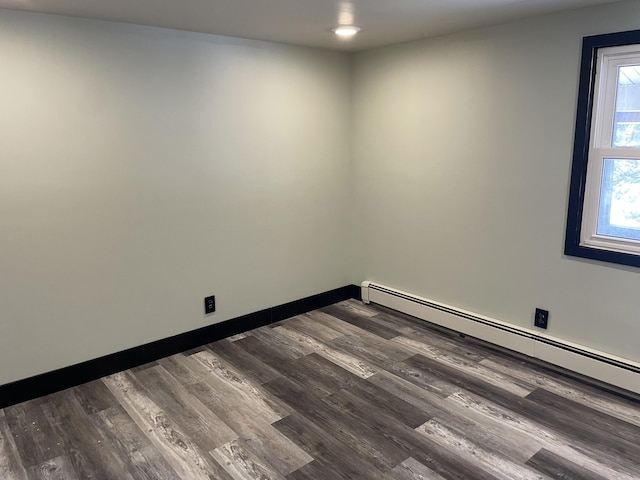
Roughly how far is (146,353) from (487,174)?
8.03ft

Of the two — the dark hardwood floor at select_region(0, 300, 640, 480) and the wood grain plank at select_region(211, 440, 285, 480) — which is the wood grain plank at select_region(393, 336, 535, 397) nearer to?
the dark hardwood floor at select_region(0, 300, 640, 480)

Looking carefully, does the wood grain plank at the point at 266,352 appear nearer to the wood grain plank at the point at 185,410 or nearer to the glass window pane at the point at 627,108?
the wood grain plank at the point at 185,410

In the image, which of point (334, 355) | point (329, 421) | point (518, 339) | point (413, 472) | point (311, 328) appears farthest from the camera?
point (311, 328)

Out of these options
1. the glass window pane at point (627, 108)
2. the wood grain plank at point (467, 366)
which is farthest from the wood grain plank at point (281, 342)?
the glass window pane at point (627, 108)

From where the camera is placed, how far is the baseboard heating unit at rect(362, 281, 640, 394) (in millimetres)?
2688

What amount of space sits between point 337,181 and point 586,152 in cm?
186

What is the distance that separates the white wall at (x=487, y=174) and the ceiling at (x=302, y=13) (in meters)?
0.22

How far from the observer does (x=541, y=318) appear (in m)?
3.02

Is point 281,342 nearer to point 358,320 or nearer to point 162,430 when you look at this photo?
point 358,320

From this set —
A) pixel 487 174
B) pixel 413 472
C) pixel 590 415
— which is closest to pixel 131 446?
pixel 413 472

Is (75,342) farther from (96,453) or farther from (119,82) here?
(119,82)

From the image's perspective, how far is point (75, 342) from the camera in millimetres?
2836

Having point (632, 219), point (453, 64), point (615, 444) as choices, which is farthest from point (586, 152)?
point (615, 444)

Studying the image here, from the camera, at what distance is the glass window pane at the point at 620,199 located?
102 inches
